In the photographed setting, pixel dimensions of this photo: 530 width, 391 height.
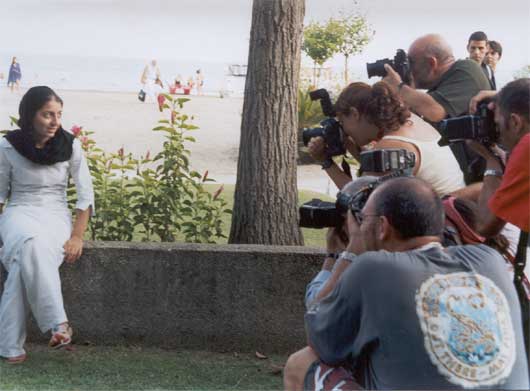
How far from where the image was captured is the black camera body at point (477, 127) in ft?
11.5

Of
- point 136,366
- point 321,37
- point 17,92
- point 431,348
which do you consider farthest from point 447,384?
point 321,37

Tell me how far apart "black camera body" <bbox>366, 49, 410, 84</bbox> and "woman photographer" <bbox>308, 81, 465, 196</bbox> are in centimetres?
61

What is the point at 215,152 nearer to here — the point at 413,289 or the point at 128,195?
the point at 128,195

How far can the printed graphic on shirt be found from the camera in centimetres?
264

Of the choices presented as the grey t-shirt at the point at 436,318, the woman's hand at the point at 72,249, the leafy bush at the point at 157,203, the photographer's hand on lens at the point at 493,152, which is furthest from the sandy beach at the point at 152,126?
the grey t-shirt at the point at 436,318

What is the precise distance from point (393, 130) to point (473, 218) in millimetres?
652

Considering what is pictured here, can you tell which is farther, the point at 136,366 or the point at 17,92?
the point at 17,92

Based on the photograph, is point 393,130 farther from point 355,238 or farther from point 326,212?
point 355,238

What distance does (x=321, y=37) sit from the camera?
25.5m

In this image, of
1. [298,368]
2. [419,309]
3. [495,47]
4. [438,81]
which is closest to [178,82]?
[495,47]

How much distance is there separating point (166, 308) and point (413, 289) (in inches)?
114

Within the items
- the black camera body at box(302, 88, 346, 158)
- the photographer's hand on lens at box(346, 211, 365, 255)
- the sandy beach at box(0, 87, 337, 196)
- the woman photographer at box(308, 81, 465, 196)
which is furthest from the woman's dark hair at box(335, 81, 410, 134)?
the sandy beach at box(0, 87, 337, 196)

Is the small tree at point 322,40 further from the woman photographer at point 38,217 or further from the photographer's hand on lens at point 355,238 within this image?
the photographer's hand on lens at point 355,238

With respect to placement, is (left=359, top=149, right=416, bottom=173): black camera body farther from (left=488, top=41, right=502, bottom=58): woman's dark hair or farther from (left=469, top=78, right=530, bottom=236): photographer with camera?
(left=488, top=41, right=502, bottom=58): woman's dark hair
